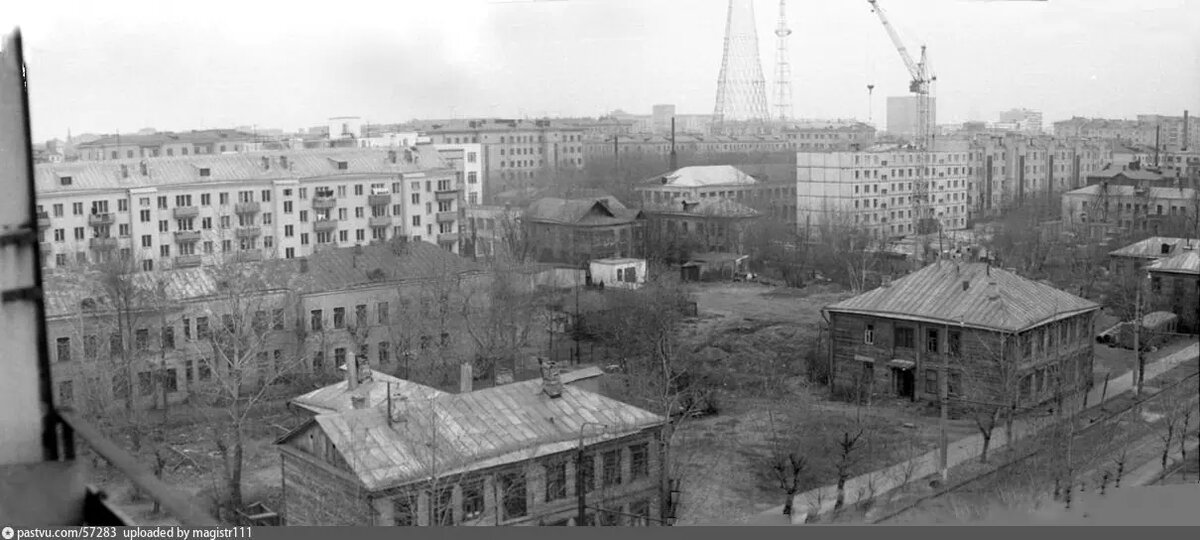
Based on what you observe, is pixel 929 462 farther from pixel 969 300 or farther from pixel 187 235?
pixel 187 235

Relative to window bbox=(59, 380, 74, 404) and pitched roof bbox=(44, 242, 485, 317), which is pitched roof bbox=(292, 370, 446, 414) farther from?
window bbox=(59, 380, 74, 404)

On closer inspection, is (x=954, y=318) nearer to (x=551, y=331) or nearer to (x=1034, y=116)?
(x=1034, y=116)

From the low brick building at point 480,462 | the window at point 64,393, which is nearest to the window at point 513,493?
the low brick building at point 480,462

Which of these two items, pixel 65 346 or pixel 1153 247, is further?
pixel 1153 247

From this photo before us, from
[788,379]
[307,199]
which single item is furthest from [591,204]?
[788,379]

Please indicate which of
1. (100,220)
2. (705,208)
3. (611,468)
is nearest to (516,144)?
(705,208)

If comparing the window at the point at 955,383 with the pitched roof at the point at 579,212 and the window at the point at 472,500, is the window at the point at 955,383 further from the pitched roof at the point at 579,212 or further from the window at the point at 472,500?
the pitched roof at the point at 579,212
